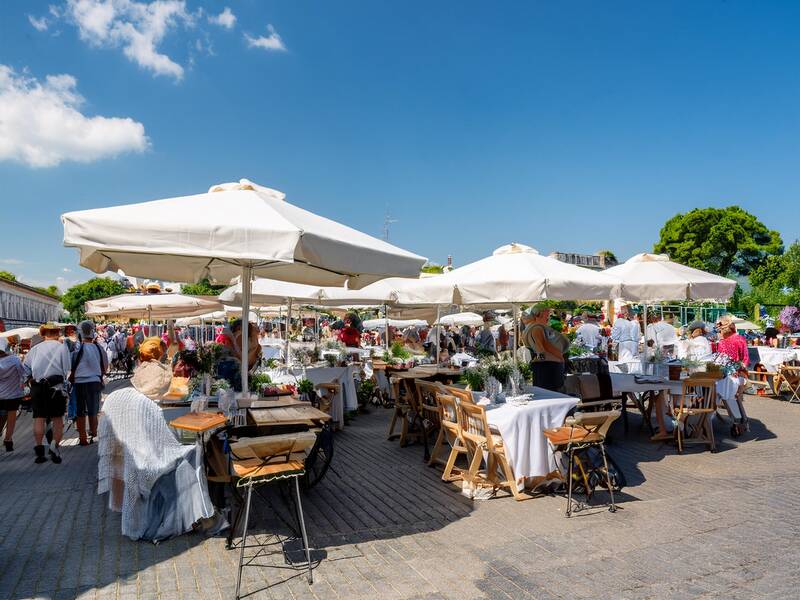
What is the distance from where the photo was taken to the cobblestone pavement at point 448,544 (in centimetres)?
368

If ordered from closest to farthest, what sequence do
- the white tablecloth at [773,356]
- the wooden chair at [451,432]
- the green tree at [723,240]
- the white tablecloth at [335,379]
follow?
the wooden chair at [451,432]
the white tablecloth at [335,379]
the white tablecloth at [773,356]
the green tree at [723,240]

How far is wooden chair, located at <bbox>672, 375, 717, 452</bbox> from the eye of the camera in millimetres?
7477

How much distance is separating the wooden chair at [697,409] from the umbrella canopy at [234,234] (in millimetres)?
4383

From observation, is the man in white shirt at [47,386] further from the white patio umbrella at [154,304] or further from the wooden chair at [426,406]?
the white patio umbrella at [154,304]

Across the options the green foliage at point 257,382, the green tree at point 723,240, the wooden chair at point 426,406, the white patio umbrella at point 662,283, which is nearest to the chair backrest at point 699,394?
the white patio umbrella at point 662,283

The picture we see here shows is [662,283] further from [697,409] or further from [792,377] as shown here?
[792,377]

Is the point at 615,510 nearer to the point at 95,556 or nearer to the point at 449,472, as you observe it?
the point at 449,472

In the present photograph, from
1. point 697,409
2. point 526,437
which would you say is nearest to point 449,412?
point 526,437

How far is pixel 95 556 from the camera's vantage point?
419 centimetres

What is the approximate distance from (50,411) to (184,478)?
403cm

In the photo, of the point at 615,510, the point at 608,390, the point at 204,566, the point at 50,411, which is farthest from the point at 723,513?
the point at 50,411

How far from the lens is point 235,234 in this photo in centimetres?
439

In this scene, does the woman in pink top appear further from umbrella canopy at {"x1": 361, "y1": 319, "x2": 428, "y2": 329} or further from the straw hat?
umbrella canopy at {"x1": 361, "y1": 319, "x2": 428, "y2": 329}

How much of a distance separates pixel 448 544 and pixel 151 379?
2902mm
